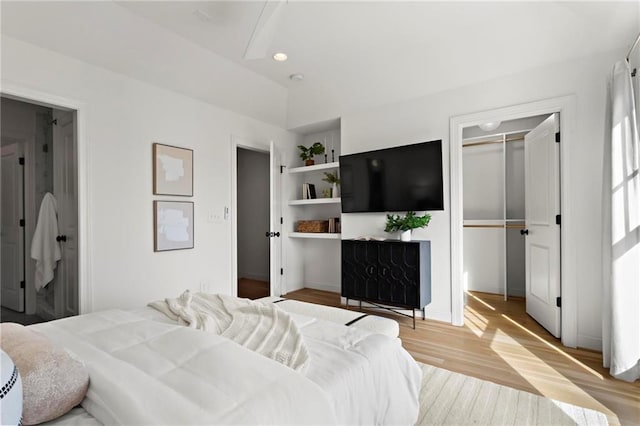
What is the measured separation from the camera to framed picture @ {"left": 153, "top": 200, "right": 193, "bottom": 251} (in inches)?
128

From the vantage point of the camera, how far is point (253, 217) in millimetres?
5930

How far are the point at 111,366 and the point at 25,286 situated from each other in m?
3.92

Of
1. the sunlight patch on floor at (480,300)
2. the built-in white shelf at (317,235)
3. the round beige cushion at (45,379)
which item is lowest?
the sunlight patch on floor at (480,300)

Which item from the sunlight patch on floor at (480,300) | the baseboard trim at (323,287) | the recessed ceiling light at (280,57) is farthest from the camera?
the baseboard trim at (323,287)

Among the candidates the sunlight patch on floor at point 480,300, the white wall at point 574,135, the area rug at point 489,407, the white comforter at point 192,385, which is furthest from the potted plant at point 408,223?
the white comforter at point 192,385

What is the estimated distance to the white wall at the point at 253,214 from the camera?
577cm

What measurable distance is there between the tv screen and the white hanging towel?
3.20 metres

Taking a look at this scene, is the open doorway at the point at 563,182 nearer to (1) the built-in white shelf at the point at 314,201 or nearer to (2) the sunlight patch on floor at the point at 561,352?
(2) the sunlight patch on floor at the point at 561,352

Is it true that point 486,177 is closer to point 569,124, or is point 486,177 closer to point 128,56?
point 569,124

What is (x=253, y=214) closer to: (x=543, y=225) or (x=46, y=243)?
(x=46, y=243)

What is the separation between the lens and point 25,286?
3785 millimetres

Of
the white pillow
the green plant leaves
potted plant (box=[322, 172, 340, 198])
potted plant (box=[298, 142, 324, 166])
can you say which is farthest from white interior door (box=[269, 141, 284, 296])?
the white pillow

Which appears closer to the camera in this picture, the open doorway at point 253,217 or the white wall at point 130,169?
the white wall at point 130,169

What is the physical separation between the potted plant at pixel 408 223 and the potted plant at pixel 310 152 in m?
1.62
